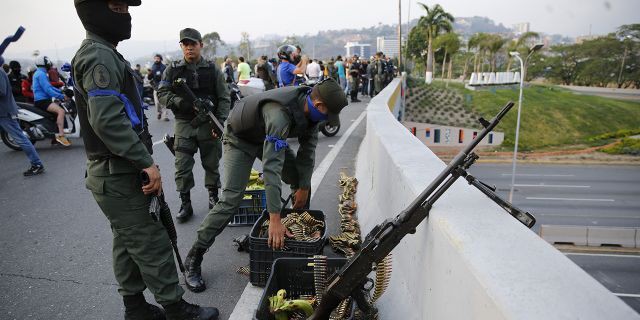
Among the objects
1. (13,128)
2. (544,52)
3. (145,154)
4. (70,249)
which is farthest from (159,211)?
(544,52)

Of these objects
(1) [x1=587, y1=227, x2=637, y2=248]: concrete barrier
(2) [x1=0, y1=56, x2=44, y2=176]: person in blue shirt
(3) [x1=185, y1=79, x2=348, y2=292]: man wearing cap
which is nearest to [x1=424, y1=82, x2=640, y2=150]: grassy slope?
(1) [x1=587, y1=227, x2=637, y2=248]: concrete barrier

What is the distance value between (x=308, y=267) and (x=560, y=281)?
1859mm

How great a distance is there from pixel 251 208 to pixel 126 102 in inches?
86.2

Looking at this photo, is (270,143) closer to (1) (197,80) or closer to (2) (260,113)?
(2) (260,113)


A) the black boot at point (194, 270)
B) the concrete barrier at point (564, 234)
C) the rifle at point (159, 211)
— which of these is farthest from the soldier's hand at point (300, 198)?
the concrete barrier at point (564, 234)

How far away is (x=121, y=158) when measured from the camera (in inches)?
99.0

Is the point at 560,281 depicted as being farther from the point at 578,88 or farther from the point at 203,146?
the point at 578,88

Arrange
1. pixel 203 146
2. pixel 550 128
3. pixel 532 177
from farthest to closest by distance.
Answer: pixel 550 128 < pixel 532 177 < pixel 203 146

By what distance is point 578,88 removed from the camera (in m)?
81.4

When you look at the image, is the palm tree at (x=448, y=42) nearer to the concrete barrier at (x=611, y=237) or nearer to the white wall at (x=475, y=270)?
the concrete barrier at (x=611, y=237)

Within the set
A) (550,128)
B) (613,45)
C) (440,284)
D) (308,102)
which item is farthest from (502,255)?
(613,45)

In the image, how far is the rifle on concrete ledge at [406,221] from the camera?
77.8 inches

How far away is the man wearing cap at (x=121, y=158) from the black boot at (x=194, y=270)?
464mm

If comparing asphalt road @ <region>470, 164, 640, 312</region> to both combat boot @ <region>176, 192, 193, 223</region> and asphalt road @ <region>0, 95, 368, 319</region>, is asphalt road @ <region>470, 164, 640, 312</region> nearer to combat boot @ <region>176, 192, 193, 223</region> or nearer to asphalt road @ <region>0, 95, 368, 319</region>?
asphalt road @ <region>0, 95, 368, 319</region>
